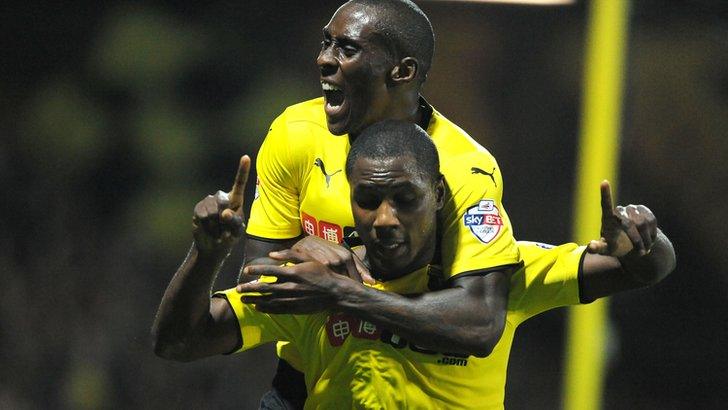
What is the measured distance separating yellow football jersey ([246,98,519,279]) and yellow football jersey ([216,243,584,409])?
15cm

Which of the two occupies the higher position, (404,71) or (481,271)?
(404,71)

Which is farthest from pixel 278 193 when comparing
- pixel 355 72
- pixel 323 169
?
pixel 355 72

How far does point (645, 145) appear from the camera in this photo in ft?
16.0

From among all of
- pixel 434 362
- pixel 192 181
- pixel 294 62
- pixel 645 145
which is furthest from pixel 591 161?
pixel 434 362

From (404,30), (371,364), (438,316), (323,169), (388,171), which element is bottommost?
(371,364)

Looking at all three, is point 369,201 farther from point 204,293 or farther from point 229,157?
point 229,157

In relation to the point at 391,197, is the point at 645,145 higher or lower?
lower

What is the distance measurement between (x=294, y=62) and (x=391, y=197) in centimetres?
178

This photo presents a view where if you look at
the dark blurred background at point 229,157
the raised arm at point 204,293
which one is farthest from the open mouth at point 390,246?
the dark blurred background at point 229,157

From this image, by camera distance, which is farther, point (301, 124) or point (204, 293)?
point (301, 124)

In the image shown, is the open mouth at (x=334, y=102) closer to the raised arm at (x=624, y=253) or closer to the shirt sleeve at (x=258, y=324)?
the shirt sleeve at (x=258, y=324)

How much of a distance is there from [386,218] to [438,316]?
0.26 meters

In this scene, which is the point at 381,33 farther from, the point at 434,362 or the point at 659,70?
the point at 659,70

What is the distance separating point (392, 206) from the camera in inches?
122
